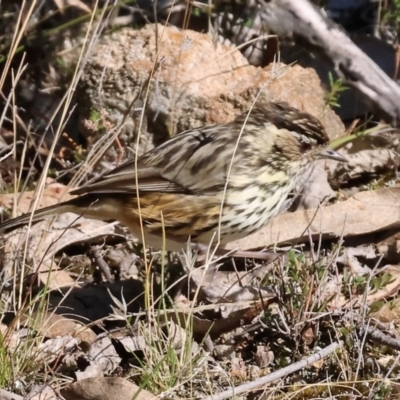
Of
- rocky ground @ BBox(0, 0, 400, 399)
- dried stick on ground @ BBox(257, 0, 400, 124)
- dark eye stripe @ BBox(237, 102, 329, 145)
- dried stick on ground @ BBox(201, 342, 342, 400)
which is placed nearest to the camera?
dried stick on ground @ BBox(201, 342, 342, 400)

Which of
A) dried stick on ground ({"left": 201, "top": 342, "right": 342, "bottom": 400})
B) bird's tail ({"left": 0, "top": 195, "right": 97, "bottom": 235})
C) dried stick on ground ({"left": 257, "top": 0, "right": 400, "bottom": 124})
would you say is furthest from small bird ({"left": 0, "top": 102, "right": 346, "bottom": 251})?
dried stick on ground ({"left": 201, "top": 342, "right": 342, "bottom": 400})

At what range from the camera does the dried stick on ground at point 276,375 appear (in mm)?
3832

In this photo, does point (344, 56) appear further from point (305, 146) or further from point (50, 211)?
point (50, 211)

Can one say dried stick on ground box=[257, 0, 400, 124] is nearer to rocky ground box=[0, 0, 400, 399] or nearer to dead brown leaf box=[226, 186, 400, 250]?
rocky ground box=[0, 0, 400, 399]

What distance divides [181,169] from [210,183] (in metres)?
0.21

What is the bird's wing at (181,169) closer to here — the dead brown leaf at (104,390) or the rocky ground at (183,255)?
the rocky ground at (183,255)

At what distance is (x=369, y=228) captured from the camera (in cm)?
536

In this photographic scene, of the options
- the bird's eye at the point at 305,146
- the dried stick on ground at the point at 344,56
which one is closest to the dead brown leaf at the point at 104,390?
the bird's eye at the point at 305,146

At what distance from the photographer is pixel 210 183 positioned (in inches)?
196

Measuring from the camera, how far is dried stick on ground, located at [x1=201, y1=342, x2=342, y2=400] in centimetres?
383

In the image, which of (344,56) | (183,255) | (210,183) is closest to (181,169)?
(210,183)

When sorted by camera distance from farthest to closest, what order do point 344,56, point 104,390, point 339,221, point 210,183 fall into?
1. point 344,56
2. point 339,221
3. point 210,183
4. point 104,390

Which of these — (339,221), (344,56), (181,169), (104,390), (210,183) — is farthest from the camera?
(344,56)

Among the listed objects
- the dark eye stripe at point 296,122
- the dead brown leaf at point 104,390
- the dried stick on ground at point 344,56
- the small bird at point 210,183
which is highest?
the dried stick on ground at point 344,56
